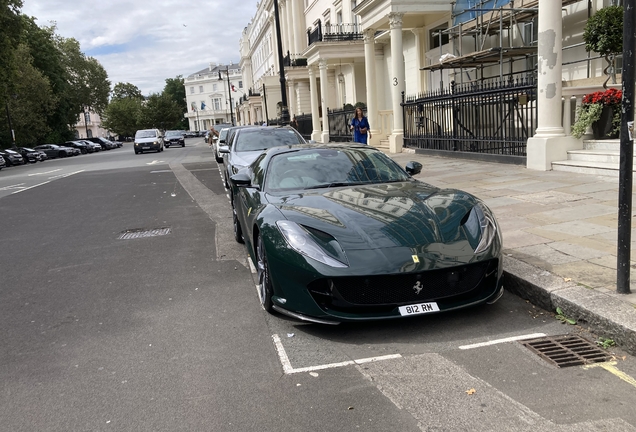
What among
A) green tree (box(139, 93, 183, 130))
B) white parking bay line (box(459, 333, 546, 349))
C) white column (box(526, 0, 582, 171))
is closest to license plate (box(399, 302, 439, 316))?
white parking bay line (box(459, 333, 546, 349))

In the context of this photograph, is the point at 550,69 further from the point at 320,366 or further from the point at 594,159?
the point at 320,366

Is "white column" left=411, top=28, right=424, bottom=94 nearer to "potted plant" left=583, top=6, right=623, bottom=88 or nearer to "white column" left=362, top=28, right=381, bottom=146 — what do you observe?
"white column" left=362, top=28, right=381, bottom=146

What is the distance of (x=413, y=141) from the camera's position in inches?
706

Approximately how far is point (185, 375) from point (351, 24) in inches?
1055

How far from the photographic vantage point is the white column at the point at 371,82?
20.5 m

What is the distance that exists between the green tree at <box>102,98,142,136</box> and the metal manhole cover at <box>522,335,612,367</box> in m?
113

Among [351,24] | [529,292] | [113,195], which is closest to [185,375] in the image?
[529,292]

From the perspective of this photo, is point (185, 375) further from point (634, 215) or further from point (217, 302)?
point (634, 215)

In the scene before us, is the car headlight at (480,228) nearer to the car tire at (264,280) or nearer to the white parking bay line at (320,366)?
the white parking bay line at (320,366)

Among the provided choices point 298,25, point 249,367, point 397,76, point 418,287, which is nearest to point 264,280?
point 249,367

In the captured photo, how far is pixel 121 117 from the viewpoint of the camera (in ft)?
356

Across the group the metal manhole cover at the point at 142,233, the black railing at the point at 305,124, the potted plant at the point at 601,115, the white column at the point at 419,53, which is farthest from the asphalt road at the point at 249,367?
the black railing at the point at 305,124

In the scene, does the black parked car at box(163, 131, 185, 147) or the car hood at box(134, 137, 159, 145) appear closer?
the car hood at box(134, 137, 159, 145)

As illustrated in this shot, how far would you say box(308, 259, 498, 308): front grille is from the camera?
379 centimetres
